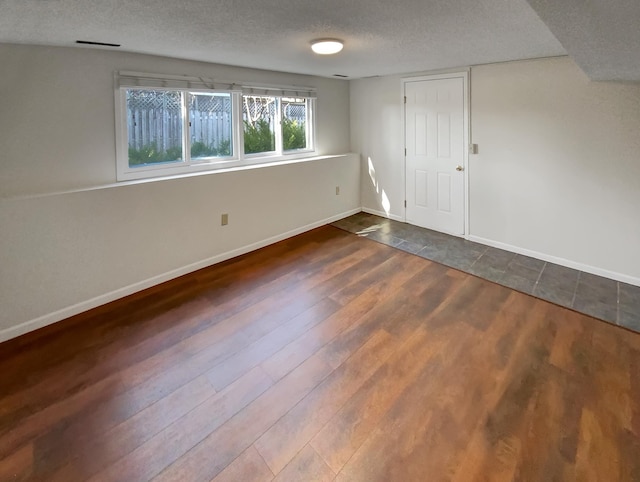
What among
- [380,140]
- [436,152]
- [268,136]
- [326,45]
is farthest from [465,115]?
[268,136]

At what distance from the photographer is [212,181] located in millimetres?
3758

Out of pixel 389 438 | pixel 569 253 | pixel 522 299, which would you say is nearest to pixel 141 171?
pixel 389 438

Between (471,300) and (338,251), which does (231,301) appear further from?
(471,300)

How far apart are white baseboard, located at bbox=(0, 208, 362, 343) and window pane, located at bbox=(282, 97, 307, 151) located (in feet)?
4.01

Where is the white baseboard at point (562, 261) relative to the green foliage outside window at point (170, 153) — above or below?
below

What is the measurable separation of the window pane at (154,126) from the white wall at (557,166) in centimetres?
Result: 339

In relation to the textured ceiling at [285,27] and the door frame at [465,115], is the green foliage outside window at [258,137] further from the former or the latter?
the door frame at [465,115]

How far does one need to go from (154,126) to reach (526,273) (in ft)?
13.3

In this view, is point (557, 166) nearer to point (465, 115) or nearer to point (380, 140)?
point (465, 115)

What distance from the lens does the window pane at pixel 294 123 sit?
15.7 feet

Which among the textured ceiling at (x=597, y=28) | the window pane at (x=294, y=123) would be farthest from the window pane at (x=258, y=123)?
the textured ceiling at (x=597, y=28)

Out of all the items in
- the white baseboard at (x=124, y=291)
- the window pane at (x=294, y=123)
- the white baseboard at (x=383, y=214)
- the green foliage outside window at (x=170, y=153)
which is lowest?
the white baseboard at (x=124, y=291)

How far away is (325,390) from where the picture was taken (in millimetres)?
2039

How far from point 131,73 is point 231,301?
2.26 meters
